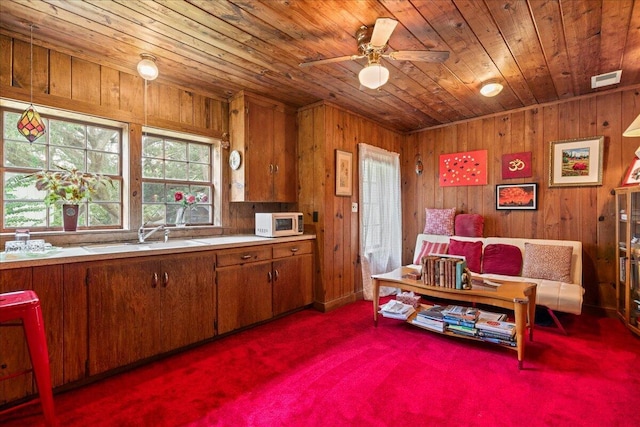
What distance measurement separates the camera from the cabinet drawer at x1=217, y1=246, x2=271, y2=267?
267 cm

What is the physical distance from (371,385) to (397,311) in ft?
3.37

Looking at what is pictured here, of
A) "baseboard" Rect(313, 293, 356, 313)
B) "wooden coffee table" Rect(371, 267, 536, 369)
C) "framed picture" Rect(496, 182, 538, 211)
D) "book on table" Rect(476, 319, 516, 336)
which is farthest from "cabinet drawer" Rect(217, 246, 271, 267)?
"framed picture" Rect(496, 182, 538, 211)

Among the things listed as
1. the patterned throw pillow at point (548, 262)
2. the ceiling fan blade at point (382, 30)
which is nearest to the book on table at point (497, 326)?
the patterned throw pillow at point (548, 262)

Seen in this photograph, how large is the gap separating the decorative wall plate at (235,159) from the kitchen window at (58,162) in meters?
0.99

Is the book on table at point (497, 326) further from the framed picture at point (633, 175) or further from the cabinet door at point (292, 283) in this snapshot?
the framed picture at point (633, 175)

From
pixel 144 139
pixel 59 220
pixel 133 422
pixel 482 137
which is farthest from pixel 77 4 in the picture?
pixel 482 137

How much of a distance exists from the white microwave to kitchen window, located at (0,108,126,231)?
1.28 meters

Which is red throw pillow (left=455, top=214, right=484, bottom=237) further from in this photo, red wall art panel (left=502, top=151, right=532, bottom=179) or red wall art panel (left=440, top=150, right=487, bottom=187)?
red wall art panel (left=502, top=151, right=532, bottom=179)

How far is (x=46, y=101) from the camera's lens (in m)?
2.26

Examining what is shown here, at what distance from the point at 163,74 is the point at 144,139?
620mm

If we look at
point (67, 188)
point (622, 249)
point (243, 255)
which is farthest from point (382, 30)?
point (622, 249)

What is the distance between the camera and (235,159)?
10.5 feet

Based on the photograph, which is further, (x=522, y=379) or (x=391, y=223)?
(x=391, y=223)

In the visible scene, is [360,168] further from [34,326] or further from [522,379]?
[34,326]
